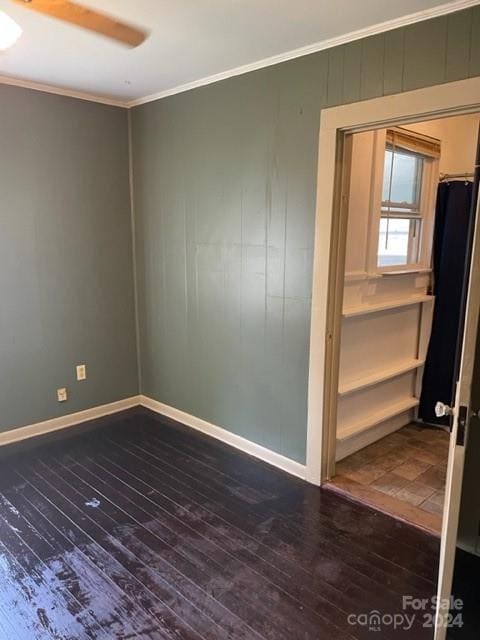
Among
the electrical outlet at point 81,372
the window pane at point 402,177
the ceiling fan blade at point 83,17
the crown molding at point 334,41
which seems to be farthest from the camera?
the electrical outlet at point 81,372

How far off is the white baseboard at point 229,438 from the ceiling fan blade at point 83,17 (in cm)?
243

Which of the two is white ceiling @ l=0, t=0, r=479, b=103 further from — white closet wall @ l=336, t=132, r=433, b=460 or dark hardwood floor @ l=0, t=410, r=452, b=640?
dark hardwood floor @ l=0, t=410, r=452, b=640

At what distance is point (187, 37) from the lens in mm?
2332

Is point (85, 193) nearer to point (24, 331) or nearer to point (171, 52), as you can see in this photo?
point (24, 331)

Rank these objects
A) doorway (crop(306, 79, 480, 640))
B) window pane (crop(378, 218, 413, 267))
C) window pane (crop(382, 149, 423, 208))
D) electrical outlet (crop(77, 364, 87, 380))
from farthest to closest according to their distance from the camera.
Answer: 1. electrical outlet (crop(77, 364, 87, 380))
2. window pane (crop(378, 218, 413, 267))
3. window pane (crop(382, 149, 423, 208))
4. doorway (crop(306, 79, 480, 640))

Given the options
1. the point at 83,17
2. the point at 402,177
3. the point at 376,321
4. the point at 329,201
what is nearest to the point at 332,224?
the point at 329,201

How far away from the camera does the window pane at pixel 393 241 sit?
11.4 ft

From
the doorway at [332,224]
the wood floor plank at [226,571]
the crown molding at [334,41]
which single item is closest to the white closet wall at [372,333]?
the doorway at [332,224]

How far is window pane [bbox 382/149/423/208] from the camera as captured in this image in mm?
3344

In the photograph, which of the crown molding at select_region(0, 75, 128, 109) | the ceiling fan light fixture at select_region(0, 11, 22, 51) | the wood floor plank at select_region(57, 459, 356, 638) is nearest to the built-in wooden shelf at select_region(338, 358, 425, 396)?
the wood floor plank at select_region(57, 459, 356, 638)

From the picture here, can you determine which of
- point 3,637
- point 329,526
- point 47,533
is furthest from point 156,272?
point 3,637

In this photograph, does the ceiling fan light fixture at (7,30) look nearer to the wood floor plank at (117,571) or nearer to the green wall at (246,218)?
the green wall at (246,218)

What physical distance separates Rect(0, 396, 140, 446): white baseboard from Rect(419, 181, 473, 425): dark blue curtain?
2.51m

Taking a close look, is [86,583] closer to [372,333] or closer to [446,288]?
[372,333]
